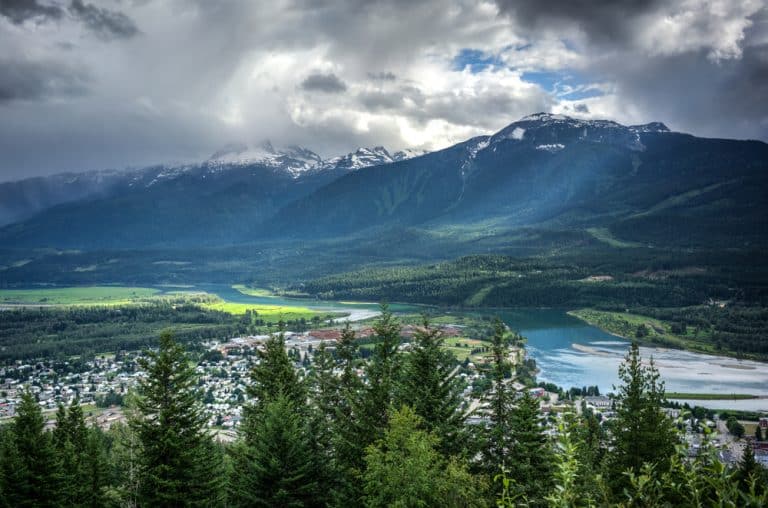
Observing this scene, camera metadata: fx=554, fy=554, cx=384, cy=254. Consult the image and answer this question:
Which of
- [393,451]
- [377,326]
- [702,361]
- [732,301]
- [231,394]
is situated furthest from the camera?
[732,301]

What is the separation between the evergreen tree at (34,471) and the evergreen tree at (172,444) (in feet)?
19.3

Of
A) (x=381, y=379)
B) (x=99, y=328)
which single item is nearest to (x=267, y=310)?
(x=99, y=328)

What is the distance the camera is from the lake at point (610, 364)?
263ft

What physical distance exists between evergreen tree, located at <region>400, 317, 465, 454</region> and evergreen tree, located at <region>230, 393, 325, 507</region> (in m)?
5.31

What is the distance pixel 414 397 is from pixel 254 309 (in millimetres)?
149407

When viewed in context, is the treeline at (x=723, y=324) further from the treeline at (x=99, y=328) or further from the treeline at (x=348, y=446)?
the treeline at (x=99, y=328)

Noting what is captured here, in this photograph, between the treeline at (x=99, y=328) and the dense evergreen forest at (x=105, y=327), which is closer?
the dense evergreen forest at (x=105, y=327)

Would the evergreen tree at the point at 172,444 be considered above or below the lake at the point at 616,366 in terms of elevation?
above

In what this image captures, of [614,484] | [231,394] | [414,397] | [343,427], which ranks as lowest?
[231,394]

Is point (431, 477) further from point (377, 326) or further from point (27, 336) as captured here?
Answer: point (27, 336)

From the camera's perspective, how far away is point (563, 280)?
179625 mm

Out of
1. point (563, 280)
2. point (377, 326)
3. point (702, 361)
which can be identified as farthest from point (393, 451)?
point (563, 280)

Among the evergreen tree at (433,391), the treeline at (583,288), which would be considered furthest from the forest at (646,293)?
the evergreen tree at (433,391)

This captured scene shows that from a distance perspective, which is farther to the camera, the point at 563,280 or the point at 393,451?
the point at 563,280
